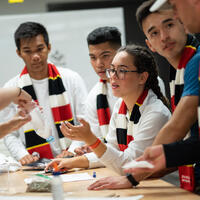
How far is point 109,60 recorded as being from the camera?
2.83 m

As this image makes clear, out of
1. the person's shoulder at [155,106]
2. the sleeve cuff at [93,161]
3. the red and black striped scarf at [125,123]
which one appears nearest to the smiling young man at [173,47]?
the person's shoulder at [155,106]

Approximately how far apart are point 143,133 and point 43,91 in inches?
58.5

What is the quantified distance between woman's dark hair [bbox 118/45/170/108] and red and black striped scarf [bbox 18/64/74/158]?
110 centimetres

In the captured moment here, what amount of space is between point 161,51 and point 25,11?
→ 355 cm

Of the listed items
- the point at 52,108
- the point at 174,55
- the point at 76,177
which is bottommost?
the point at 76,177

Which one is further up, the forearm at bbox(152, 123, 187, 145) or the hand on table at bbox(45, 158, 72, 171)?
the forearm at bbox(152, 123, 187, 145)

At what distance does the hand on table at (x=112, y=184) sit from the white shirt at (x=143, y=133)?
→ 0.15 metres

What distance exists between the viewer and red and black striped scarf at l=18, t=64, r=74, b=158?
10.2ft

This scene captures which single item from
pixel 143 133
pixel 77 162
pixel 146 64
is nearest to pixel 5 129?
pixel 77 162

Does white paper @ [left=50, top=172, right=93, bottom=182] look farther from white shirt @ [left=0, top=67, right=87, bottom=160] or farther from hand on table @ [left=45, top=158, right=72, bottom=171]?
white shirt @ [left=0, top=67, right=87, bottom=160]

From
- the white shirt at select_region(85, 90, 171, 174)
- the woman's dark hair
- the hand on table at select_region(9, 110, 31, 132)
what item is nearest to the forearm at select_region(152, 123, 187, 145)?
the white shirt at select_region(85, 90, 171, 174)

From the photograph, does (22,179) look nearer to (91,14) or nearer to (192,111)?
(192,111)

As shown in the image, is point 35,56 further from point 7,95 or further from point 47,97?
point 7,95

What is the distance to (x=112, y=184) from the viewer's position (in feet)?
5.74
